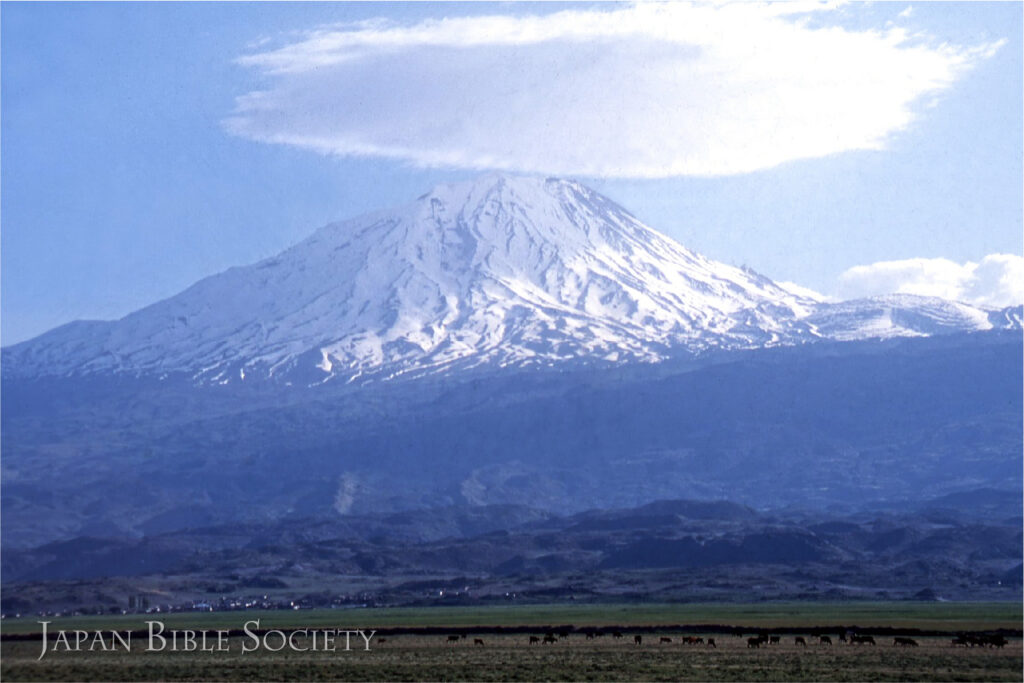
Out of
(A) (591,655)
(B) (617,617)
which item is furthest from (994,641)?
(B) (617,617)

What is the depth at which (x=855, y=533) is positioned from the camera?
328 ft

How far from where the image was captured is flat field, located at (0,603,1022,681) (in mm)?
31125

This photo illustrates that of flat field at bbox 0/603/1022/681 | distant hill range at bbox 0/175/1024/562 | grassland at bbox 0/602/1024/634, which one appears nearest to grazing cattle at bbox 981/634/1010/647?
flat field at bbox 0/603/1022/681

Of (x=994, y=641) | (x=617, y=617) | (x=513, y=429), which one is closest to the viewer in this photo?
(x=994, y=641)

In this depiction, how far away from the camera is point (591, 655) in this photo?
35.9m

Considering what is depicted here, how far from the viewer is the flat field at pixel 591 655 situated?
1225 inches

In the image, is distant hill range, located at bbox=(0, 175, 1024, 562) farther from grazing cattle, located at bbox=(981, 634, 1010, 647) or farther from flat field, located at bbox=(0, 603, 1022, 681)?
grazing cattle, located at bbox=(981, 634, 1010, 647)

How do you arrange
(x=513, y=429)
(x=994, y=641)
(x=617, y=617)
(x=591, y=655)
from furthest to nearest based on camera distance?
1. (x=513, y=429)
2. (x=617, y=617)
3. (x=994, y=641)
4. (x=591, y=655)

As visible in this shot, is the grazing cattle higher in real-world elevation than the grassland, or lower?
lower

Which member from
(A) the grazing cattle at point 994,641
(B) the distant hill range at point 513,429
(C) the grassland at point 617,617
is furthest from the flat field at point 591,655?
(B) the distant hill range at point 513,429

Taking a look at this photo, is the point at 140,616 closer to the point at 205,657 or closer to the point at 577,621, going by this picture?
the point at 577,621

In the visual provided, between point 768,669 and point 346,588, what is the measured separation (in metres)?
56.1

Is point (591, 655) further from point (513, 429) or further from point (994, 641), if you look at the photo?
point (513, 429)

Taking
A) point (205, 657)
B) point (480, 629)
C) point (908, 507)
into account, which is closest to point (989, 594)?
point (480, 629)
